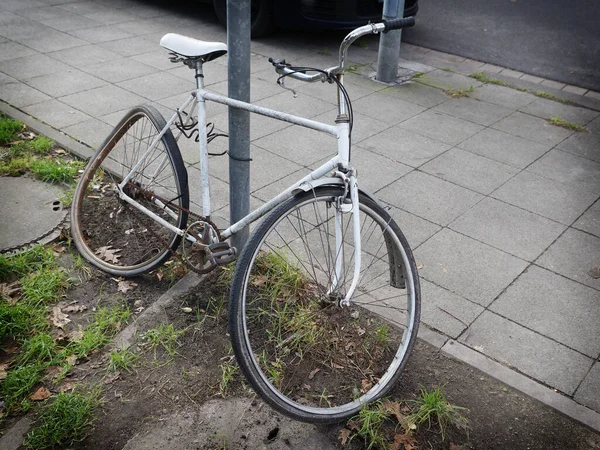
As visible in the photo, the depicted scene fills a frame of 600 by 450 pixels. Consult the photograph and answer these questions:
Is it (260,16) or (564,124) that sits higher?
(260,16)

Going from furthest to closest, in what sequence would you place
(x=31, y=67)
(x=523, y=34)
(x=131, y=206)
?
(x=523, y=34) < (x=31, y=67) < (x=131, y=206)

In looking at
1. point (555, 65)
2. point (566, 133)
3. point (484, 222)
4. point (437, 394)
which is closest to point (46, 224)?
point (437, 394)

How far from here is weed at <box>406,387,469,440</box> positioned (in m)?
2.85

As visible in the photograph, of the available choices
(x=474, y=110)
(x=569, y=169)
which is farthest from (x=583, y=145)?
(x=474, y=110)

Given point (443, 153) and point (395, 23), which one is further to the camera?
point (443, 153)

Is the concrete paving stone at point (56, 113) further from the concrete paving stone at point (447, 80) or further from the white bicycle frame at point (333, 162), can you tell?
the concrete paving stone at point (447, 80)

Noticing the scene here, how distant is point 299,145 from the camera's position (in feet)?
17.7

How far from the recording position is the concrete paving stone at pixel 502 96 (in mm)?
6668

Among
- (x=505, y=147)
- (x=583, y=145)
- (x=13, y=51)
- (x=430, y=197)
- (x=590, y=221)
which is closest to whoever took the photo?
(x=590, y=221)

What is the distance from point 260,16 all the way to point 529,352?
6.01m

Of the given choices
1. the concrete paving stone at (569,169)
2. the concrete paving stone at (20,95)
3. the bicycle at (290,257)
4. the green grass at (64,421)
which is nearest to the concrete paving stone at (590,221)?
the concrete paving stone at (569,169)

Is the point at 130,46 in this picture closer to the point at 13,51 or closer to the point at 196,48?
the point at 13,51

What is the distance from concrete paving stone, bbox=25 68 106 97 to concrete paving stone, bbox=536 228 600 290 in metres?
4.60

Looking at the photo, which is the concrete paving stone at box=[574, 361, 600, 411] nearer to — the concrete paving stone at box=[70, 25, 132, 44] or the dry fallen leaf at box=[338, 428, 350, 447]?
the dry fallen leaf at box=[338, 428, 350, 447]
